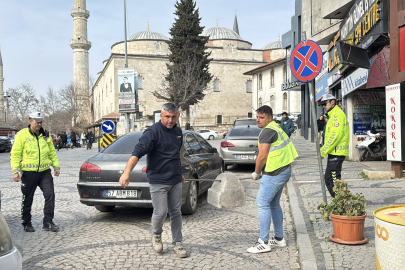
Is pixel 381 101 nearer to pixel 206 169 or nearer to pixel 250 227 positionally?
pixel 206 169

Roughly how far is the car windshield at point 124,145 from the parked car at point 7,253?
13.9 ft

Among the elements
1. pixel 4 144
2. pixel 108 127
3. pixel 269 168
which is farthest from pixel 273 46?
pixel 269 168

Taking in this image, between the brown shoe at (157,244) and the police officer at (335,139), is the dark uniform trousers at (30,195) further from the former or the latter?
the police officer at (335,139)

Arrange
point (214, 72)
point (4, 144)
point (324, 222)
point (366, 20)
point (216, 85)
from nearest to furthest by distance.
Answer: point (324, 222) → point (366, 20) → point (4, 144) → point (214, 72) → point (216, 85)

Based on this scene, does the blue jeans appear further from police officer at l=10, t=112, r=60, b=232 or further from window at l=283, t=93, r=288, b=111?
window at l=283, t=93, r=288, b=111

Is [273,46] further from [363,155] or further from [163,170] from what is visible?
[163,170]

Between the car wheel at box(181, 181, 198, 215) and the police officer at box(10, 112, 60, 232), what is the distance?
82.7 inches

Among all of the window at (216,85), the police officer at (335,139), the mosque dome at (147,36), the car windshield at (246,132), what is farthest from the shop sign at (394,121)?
the mosque dome at (147,36)

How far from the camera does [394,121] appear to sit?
968 cm

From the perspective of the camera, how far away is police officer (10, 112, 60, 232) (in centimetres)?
621

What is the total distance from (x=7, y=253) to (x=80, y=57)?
75.5 m

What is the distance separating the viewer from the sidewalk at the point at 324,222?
4520 mm

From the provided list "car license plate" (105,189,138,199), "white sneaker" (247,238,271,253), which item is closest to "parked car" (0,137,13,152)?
"car license plate" (105,189,138,199)

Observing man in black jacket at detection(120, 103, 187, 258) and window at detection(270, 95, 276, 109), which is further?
window at detection(270, 95, 276, 109)
